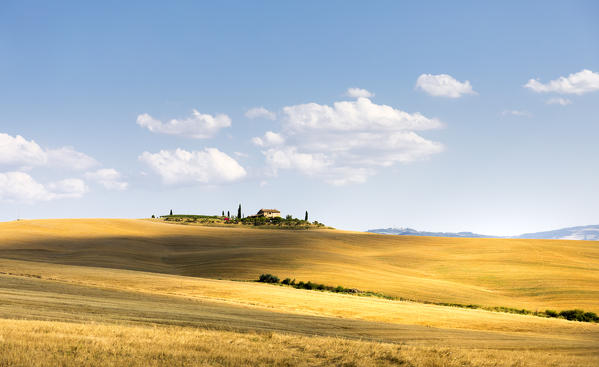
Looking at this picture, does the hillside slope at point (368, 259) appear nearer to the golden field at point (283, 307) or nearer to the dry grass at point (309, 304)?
the golden field at point (283, 307)

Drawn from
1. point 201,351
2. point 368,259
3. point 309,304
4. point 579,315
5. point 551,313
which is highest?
point 201,351

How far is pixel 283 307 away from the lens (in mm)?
28062

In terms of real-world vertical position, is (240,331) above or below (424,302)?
above

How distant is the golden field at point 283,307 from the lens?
1323cm

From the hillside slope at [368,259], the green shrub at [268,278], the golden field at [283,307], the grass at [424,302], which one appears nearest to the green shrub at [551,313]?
the grass at [424,302]

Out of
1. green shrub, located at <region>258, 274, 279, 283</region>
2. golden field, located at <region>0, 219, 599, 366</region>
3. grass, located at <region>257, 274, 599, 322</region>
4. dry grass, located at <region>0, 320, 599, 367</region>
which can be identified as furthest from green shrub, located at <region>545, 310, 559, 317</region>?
dry grass, located at <region>0, 320, 599, 367</region>

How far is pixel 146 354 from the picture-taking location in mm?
12484

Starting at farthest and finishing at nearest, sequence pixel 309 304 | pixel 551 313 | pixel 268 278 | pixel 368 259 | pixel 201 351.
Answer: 1. pixel 368 259
2. pixel 268 278
3. pixel 551 313
4. pixel 309 304
5. pixel 201 351

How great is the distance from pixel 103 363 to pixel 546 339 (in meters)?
15.9

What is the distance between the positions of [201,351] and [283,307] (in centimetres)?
1515

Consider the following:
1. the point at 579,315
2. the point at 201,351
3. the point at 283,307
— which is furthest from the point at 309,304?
the point at 579,315

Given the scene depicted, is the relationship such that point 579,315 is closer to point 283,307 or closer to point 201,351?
point 283,307

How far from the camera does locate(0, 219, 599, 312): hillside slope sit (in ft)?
144

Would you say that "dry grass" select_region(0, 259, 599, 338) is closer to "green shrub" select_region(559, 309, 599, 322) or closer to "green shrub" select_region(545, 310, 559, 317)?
"green shrub" select_region(559, 309, 599, 322)
